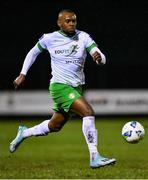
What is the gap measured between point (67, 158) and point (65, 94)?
227 cm

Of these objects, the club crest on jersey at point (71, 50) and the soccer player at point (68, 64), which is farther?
the club crest on jersey at point (71, 50)

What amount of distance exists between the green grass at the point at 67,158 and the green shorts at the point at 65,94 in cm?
91

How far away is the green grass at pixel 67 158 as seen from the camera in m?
8.05

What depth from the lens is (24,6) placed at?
27.4m

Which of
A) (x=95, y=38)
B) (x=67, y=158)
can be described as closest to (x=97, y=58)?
(x=67, y=158)

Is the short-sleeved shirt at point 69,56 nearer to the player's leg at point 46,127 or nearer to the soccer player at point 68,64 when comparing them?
the soccer player at point 68,64

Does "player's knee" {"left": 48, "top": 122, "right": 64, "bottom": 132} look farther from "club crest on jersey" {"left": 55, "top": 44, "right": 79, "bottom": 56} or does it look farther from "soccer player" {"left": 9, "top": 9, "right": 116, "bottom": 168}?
"club crest on jersey" {"left": 55, "top": 44, "right": 79, "bottom": 56}

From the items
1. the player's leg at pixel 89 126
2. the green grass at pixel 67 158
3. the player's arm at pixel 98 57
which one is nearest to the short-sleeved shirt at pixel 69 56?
the player's arm at pixel 98 57

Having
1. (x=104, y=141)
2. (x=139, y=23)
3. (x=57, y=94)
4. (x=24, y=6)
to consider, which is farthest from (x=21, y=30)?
(x=57, y=94)

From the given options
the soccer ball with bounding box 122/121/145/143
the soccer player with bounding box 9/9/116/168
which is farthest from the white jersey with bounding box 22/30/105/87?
the soccer ball with bounding box 122/121/145/143

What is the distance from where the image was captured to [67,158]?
35.4ft

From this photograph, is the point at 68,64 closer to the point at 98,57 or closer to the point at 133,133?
the point at 98,57

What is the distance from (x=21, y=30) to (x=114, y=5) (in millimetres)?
4157

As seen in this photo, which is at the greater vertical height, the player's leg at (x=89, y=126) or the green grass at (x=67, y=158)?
the player's leg at (x=89, y=126)
